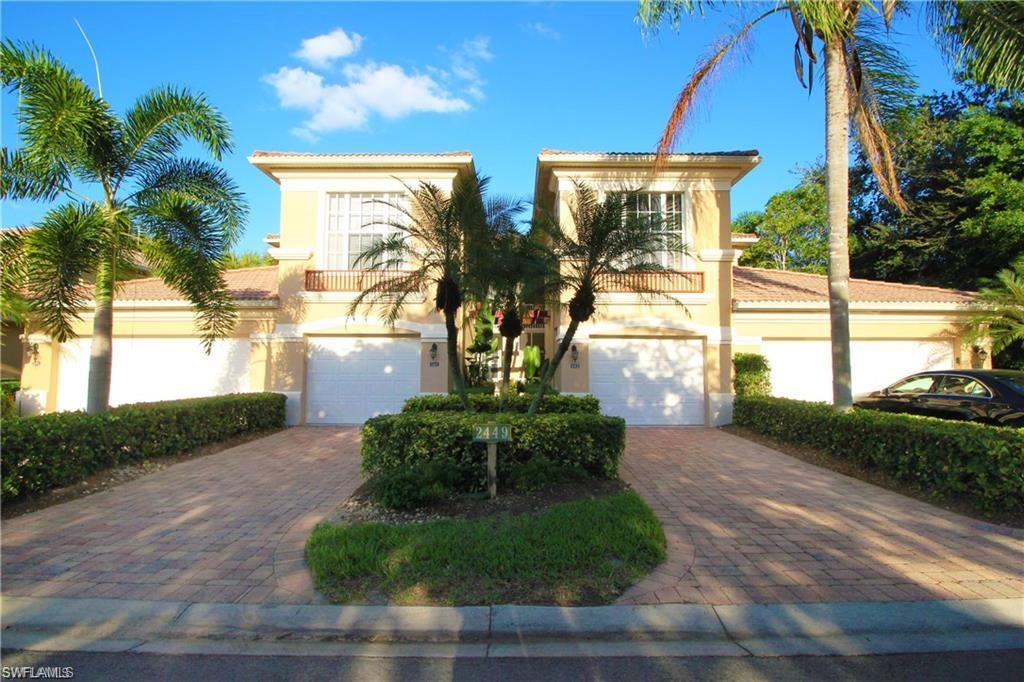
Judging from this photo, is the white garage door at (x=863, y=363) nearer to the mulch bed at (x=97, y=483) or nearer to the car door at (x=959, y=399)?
the car door at (x=959, y=399)

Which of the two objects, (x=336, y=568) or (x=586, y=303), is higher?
(x=586, y=303)

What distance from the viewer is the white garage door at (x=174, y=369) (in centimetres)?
1355

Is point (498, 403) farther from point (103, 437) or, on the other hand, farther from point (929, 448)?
point (929, 448)

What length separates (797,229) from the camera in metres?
25.9

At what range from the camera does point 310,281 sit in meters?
13.2

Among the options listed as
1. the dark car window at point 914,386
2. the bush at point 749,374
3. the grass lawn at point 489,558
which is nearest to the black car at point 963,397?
the dark car window at point 914,386

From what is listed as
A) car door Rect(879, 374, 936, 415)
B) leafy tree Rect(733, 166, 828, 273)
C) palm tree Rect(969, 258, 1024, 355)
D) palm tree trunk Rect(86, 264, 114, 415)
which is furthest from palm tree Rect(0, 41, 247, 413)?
leafy tree Rect(733, 166, 828, 273)

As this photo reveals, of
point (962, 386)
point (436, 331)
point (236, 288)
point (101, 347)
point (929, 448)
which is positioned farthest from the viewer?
point (236, 288)

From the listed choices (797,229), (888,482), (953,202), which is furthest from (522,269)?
(797,229)

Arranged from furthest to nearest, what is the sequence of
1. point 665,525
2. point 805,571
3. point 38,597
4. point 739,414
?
point 739,414 < point 665,525 < point 805,571 < point 38,597

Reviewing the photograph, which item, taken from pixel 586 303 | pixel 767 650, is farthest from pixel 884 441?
pixel 767 650

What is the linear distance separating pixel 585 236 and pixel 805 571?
4.30 m

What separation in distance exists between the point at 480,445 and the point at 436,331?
6967mm

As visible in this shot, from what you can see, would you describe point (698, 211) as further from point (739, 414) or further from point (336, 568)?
point (336, 568)
